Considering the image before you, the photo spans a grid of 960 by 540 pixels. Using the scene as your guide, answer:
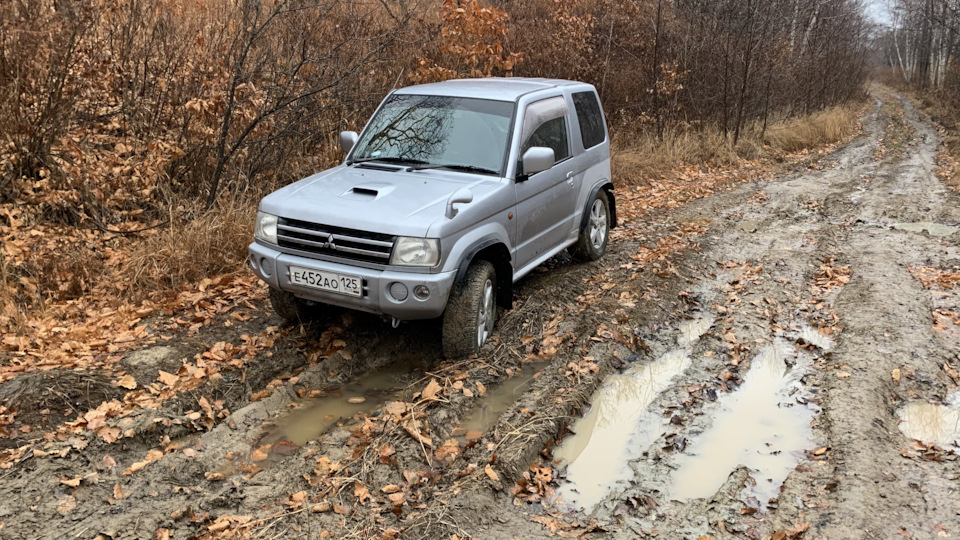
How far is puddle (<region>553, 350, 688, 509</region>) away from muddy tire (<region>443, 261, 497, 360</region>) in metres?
0.93

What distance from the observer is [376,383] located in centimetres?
498

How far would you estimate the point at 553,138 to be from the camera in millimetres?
6309

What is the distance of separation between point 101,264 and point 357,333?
2.70 metres

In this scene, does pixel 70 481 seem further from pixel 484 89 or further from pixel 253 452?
pixel 484 89

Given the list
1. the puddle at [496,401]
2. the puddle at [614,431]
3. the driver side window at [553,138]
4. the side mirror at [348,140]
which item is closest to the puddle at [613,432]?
the puddle at [614,431]

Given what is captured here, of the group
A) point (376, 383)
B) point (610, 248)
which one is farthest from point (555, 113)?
point (376, 383)

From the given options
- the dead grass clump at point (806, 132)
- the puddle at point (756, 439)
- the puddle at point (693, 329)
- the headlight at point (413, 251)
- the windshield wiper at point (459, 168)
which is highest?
the windshield wiper at point (459, 168)

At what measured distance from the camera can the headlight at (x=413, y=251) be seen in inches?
181

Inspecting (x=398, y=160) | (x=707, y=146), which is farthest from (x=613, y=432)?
(x=707, y=146)

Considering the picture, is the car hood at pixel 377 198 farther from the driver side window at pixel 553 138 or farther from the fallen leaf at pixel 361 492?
the fallen leaf at pixel 361 492

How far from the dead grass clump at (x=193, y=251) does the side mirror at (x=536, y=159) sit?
3.09 m

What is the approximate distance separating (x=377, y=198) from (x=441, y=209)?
18.2 inches

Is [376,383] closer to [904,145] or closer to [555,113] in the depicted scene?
[555,113]

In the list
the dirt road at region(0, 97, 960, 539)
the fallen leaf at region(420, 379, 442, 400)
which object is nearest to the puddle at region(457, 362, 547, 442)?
the dirt road at region(0, 97, 960, 539)
